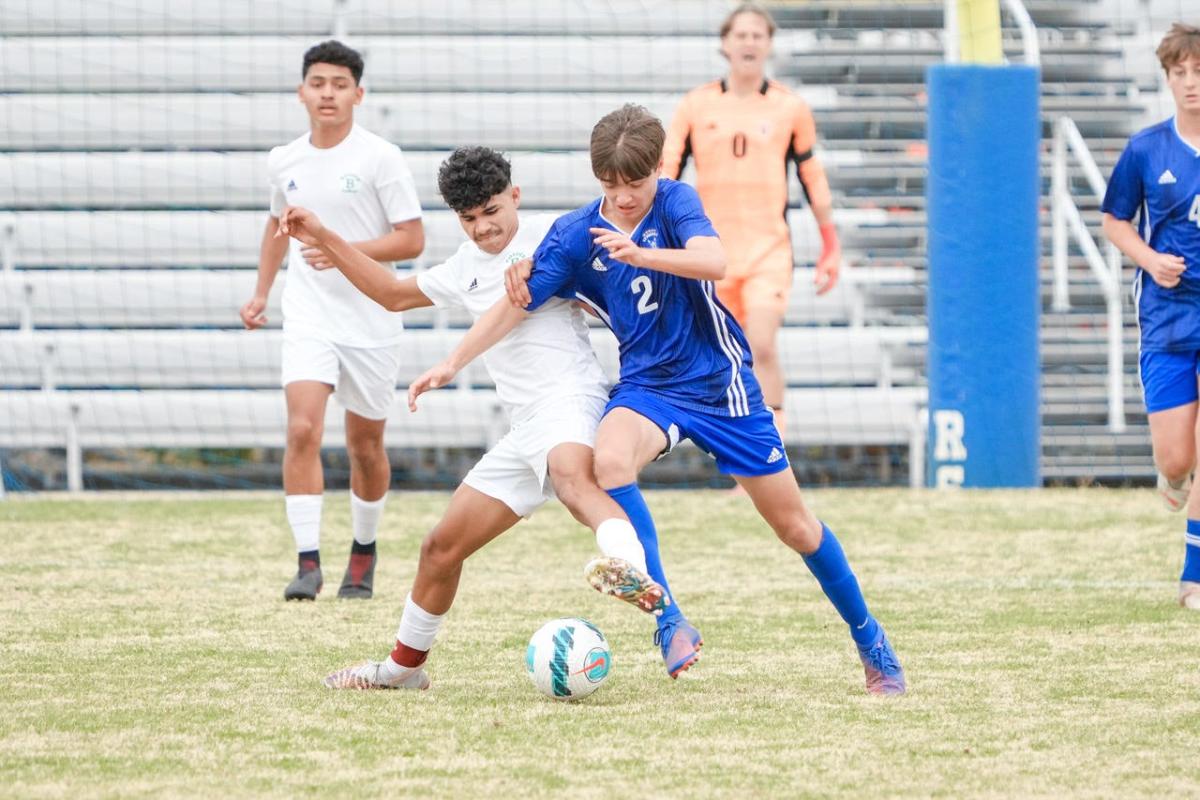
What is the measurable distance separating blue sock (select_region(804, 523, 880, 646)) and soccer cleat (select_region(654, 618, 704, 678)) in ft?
1.28

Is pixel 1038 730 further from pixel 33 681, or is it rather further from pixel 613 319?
pixel 33 681

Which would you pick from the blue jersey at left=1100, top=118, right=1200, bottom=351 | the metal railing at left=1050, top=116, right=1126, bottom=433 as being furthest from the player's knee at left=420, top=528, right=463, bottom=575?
the metal railing at left=1050, top=116, right=1126, bottom=433

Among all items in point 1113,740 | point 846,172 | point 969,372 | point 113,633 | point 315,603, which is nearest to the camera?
point 1113,740

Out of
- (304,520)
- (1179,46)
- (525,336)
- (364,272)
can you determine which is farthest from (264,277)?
(1179,46)

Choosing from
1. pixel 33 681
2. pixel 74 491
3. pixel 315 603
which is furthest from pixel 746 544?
pixel 74 491

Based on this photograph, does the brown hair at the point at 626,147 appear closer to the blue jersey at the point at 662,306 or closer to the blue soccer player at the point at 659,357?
the blue soccer player at the point at 659,357

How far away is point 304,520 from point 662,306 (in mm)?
2330

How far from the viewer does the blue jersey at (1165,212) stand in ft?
20.5

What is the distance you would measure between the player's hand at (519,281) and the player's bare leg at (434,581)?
502mm

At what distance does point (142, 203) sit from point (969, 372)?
582 cm

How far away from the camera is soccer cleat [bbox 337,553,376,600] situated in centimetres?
649

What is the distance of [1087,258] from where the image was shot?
11273 millimetres

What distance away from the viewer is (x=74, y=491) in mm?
10578

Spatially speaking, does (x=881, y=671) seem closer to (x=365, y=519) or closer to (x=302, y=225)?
(x=302, y=225)
